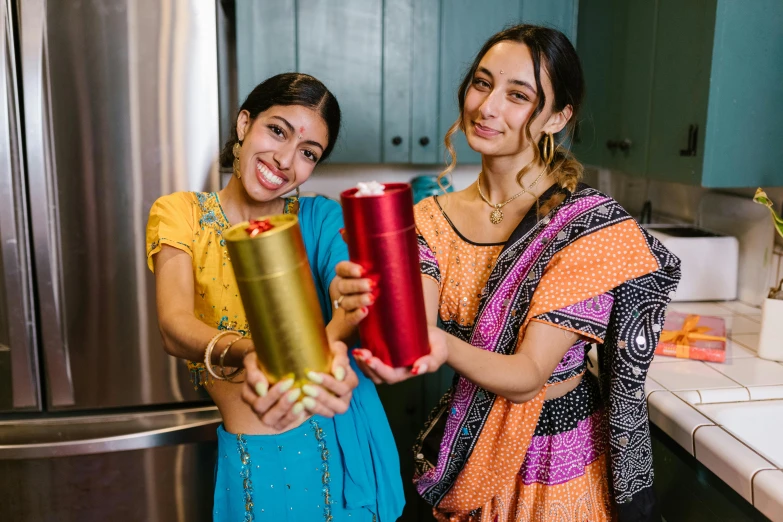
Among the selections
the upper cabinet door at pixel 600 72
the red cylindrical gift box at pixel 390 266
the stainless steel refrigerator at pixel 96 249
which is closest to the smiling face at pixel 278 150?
the red cylindrical gift box at pixel 390 266

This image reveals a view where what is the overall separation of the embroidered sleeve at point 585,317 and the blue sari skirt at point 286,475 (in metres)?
0.45

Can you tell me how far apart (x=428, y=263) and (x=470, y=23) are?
49.9 inches

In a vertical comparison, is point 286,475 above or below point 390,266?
below

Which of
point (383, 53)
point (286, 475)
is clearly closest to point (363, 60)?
point (383, 53)

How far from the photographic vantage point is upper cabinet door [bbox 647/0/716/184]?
1.61 m

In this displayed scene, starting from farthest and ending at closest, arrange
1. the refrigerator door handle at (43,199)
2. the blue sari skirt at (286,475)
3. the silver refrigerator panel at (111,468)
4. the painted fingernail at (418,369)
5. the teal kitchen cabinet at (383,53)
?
the teal kitchen cabinet at (383,53) → the silver refrigerator panel at (111,468) → the refrigerator door handle at (43,199) → the blue sari skirt at (286,475) → the painted fingernail at (418,369)

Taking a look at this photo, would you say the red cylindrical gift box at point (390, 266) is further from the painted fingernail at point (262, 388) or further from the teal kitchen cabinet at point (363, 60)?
the teal kitchen cabinet at point (363, 60)

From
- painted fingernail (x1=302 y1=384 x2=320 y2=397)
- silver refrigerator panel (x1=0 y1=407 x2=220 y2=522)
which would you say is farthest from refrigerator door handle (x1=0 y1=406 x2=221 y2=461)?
painted fingernail (x1=302 y1=384 x2=320 y2=397)

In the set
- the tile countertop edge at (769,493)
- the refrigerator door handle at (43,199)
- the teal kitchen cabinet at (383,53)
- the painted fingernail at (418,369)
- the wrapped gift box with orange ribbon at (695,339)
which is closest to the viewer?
the painted fingernail at (418,369)

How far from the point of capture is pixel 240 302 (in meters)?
1.16

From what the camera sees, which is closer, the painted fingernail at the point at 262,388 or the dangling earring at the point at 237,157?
the painted fingernail at the point at 262,388

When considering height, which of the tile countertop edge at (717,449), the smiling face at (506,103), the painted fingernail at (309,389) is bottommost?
the tile countertop edge at (717,449)

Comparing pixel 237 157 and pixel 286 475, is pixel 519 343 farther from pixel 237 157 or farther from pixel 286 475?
pixel 237 157

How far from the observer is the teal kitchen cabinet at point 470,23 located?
2.12m
